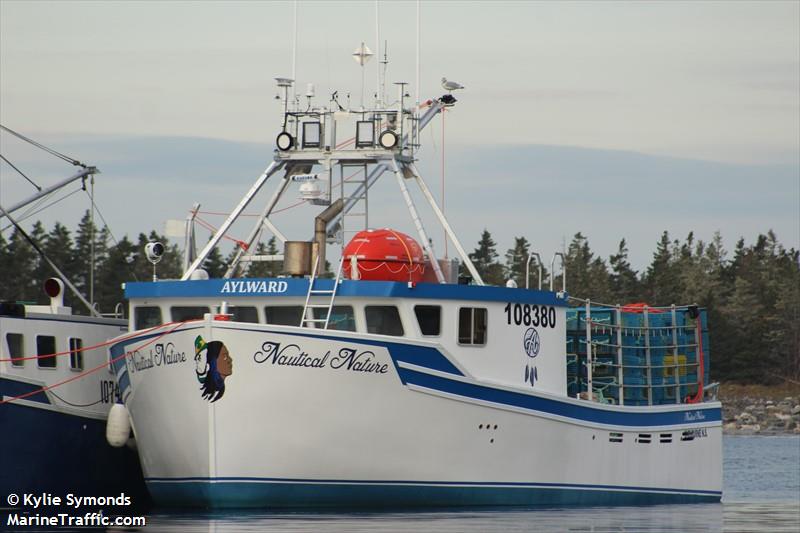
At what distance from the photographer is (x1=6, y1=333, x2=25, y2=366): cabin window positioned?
3114cm

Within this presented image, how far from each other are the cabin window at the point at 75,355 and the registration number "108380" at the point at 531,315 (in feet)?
30.7

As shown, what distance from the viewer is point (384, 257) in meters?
30.4

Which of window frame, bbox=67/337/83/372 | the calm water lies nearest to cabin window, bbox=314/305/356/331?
the calm water

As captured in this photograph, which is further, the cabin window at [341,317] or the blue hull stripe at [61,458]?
the blue hull stripe at [61,458]

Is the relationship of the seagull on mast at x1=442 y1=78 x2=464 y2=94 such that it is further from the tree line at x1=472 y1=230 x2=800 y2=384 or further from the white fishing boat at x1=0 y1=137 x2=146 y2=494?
the tree line at x1=472 y1=230 x2=800 y2=384

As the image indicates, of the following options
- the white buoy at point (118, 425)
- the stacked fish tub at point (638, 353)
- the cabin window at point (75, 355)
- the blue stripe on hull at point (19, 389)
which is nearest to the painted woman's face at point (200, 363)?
the white buoy at point (118, 425)

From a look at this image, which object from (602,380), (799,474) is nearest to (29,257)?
(799,474)

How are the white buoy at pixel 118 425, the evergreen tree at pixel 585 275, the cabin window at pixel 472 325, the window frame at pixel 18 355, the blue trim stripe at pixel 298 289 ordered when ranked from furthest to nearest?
the evergreen tree at pixel 585 275 < the white buoy at pixel 118 425 < the window frame at pixel 18 355 < the cabin window at pixel 472 325 < the blue trim stripe at pixel 298 289

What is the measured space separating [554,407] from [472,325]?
9.63 feet

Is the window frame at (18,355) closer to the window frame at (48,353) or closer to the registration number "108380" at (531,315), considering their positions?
the window frame at (48,353)

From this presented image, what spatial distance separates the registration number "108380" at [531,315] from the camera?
3198 centimetres

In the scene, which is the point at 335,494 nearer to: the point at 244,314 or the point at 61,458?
the point at 244,314

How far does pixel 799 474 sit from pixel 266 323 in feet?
99.3

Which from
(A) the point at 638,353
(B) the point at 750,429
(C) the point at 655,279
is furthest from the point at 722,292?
(A) the point at 638,353
